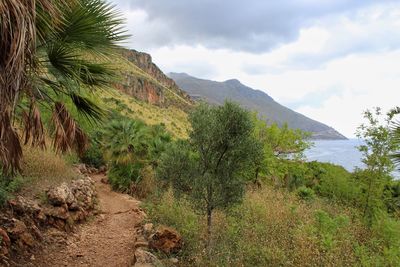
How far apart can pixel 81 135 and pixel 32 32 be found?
2.25 metres

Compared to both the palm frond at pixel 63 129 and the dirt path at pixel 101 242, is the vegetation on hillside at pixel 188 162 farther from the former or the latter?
the dirt path at pixel 101 242

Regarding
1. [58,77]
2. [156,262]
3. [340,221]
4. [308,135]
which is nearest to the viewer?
[58,77]

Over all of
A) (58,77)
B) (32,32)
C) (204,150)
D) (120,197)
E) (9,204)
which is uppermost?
(32,32)

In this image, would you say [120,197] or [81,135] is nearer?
[81,135]

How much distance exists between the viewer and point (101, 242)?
8922 millimetres

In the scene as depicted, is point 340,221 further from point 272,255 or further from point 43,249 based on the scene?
point 43,249

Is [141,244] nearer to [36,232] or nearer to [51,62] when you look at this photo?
[36,232]

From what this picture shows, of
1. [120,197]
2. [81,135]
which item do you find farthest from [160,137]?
[81,135]

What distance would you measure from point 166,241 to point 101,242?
6.92 ft

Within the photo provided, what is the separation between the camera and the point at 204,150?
7609mm

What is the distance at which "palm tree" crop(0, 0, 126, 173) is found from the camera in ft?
12.4

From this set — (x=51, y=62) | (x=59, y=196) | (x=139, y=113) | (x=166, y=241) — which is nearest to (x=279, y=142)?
(x=166, y=241)

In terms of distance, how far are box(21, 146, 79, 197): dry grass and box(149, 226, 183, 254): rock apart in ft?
11.4

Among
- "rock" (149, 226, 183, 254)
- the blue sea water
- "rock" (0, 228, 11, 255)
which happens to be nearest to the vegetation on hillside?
"rock" (149, 226, 183, 254)
